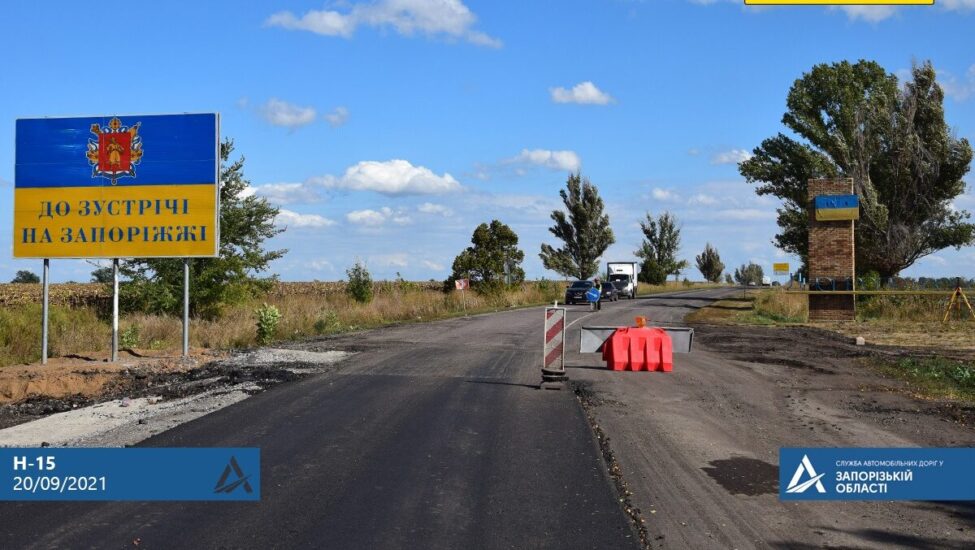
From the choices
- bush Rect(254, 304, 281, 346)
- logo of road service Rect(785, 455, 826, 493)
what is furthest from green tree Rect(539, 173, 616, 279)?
logo of road service Rect(785, 455, 826, 493)

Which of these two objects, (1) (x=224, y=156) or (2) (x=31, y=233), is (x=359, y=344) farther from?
(1) (x=224, y=156)

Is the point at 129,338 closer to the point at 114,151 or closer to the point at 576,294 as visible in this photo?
the point at 114,151

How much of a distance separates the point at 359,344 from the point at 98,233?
297 inches

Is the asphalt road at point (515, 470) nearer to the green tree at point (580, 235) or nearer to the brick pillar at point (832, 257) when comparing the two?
the brick pillar at point (832, 257)

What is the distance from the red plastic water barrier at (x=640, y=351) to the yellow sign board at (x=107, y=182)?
391 inches

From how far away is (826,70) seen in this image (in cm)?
5494

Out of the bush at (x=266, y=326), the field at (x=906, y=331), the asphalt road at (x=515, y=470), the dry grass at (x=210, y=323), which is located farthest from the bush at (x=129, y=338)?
the field at (x=906, y=331)

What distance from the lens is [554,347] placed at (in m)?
15.1

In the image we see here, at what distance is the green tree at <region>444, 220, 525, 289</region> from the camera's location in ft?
174

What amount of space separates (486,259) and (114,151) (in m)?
35.2

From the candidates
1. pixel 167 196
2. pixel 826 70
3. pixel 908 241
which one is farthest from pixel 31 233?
pixel 826 70

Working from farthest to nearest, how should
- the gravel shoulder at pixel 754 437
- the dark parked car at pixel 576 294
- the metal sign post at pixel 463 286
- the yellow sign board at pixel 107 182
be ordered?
the dark parked car at pixel 576 294
the metal sign post at pixel 463 286
the yellow sign board at pixel 107 182
the gravel shoulder at pixel 754 437

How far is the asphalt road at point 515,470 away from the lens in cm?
657

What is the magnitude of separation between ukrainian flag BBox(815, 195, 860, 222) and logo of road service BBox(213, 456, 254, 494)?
112ft
